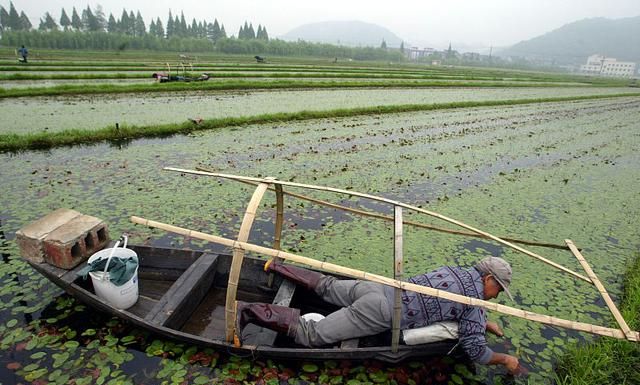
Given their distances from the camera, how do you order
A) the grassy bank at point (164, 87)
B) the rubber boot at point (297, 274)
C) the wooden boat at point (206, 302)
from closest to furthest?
1. the wooden boat at point (206, 302)
2. the rubber boot at point (297, 274)
3. the grassy bank at point (164, 87)

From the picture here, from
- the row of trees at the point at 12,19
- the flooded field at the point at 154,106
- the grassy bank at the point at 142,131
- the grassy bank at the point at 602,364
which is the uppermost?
the row of trees at the point at 12,19

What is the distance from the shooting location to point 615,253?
695cm

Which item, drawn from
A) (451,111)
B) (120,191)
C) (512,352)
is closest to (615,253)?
(512,352)

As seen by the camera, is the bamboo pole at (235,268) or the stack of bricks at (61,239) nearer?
the bamboo pole at (235,268)

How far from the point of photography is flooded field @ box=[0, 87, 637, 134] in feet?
43.6

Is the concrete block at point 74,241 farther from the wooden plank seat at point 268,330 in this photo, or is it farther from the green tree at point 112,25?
the green tree at point 112,25

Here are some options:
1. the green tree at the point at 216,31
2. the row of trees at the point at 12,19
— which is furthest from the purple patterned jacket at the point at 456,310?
the green tree at the point at 216,31

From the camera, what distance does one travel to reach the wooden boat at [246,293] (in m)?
3.51

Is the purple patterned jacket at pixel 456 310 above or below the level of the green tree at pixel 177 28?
below

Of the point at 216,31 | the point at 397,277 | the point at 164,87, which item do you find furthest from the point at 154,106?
the point at 216,31

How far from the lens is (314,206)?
8250 millimetres

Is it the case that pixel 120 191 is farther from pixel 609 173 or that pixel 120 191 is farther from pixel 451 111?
pixel 451 111

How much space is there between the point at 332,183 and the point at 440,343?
594 centimetres

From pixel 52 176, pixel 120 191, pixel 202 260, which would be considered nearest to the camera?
pixel 202 260
